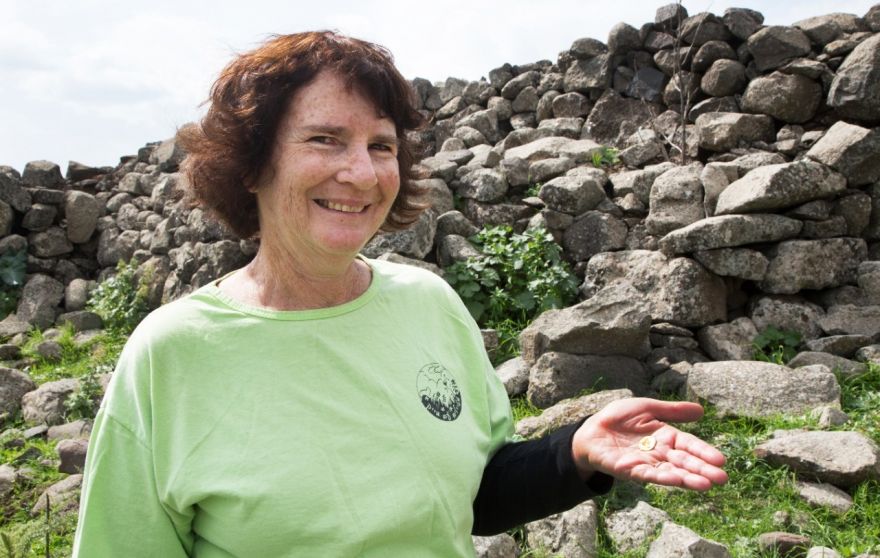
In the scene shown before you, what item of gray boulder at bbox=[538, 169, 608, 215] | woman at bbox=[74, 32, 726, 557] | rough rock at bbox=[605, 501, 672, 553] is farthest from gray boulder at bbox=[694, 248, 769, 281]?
woman at bbox=[74, 32, 726, 557]

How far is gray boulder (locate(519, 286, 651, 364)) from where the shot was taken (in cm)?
484

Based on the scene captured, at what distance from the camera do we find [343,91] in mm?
1803

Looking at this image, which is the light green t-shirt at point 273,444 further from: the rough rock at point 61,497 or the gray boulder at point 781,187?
the gray boulder at point 781,187

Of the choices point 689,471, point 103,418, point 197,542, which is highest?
point 103,418

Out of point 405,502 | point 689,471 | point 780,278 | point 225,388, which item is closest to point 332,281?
point 225,388

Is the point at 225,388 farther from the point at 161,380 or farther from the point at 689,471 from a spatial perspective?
the point at 689,471

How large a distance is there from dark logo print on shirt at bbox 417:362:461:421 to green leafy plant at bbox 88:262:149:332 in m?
6.66

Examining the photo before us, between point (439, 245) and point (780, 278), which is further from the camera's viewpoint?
point (439, 245)

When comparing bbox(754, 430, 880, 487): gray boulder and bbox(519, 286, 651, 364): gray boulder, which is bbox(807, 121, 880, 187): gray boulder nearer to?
bbox(519, 286, 651, 364): gray boulder

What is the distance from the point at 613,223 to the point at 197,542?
5.06m

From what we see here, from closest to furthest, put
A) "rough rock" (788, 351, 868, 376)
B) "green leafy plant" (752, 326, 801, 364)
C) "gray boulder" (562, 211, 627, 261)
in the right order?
"rough rock" (788, 351, 868, 376), "green leafy plant" (752, 326, 801, 364), "gray boulder" (562, 211, 627, 261)

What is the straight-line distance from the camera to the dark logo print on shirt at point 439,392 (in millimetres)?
1814

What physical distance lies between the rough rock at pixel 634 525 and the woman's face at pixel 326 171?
2.30 metres

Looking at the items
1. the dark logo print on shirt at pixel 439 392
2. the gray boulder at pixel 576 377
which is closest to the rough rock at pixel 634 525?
the gray boulder at pixel 576 377
